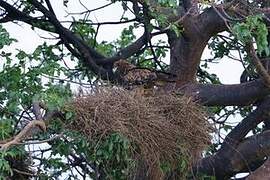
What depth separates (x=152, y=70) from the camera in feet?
18.5

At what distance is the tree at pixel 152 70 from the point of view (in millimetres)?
4270

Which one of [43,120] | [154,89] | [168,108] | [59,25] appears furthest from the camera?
[59,25]

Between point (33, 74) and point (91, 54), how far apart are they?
1406 mm

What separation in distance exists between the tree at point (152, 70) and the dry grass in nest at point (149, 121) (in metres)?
0.11

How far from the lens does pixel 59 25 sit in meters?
6.10

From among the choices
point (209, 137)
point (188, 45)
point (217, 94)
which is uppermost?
point (188, 45)

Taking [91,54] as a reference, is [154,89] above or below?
below

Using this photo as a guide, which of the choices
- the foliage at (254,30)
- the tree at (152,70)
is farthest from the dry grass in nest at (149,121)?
the foliage at (254,30)

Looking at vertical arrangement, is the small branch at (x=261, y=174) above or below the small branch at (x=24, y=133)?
below

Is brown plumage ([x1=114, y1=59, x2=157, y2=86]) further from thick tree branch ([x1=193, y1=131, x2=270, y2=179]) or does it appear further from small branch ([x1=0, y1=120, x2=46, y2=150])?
small branch ([x1=0, y1=120, x2=46, y2=150])

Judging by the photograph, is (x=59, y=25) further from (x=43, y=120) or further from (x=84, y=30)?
(x=43, y=120)

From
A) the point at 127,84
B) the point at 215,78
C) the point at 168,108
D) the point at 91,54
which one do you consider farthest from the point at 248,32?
the point at 215,78

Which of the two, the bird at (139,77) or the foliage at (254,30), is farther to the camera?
the bird at (139,77)

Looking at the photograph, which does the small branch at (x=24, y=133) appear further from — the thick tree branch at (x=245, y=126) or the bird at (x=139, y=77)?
the thick tree branch at (x=245, y=126)
